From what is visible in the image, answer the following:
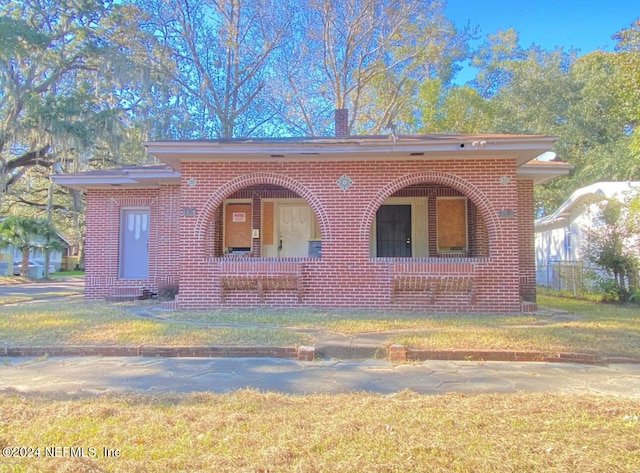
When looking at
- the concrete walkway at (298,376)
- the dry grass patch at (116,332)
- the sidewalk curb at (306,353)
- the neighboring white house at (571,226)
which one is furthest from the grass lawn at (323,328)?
the neighboring white house at (571,226)

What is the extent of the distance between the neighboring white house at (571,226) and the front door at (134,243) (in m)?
12.9

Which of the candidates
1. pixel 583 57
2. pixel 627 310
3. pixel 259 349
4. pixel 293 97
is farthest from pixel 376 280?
pixel 583 57

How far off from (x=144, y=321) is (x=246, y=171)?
384 centimetres

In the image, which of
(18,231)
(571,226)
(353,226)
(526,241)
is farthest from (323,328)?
(18,231)

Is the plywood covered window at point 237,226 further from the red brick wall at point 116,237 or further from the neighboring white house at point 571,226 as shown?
the neighboring white house at point 571,226

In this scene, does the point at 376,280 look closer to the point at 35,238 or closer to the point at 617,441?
the point at 617,441

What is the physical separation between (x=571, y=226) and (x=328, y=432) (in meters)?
17.4

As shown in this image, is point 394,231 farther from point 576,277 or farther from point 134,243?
point 134,243

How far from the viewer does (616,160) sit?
19.5 meters

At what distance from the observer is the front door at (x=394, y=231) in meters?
12.4

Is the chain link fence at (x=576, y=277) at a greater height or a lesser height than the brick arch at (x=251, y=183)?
lesser

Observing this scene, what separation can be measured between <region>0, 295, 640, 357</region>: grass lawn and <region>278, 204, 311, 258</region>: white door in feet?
9.54

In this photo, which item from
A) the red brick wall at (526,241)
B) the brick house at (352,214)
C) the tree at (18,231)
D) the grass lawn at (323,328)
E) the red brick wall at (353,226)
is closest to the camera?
the grass lawn at (323,328)

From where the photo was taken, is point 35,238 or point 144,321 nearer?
point 144,321
